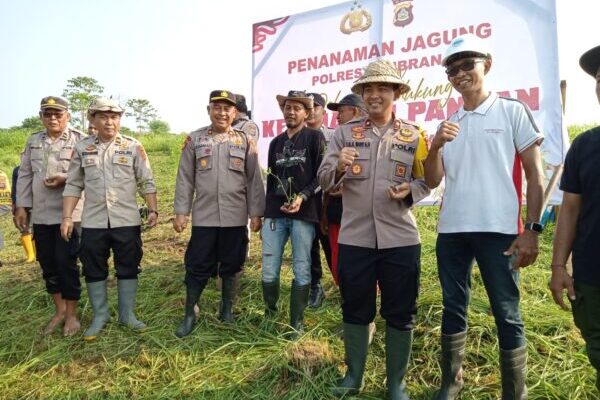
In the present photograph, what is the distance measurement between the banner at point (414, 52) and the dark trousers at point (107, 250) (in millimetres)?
2030

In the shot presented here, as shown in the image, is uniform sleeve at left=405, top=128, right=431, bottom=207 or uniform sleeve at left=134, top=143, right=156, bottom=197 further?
uniform sleeve at left=134, top=143, right=156, bottom=197

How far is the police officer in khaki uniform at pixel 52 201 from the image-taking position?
366 centimetres

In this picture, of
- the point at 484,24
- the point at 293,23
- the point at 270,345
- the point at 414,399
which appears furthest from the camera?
the point at 293,23

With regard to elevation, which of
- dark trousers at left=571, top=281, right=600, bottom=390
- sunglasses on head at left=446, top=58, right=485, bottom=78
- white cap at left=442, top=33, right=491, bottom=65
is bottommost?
dark trousers at left=571, top=281, right=600, bottom=390

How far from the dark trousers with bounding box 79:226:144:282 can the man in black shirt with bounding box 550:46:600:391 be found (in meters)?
2.93

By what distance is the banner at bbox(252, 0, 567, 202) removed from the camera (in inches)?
145

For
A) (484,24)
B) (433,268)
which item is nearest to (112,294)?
(433,268)

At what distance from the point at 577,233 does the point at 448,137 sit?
2.20ft

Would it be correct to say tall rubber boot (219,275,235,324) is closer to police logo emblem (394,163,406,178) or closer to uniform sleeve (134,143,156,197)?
uniform sleeve (134,143,156,197)

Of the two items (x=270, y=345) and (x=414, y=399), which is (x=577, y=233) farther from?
(x=270, y=345)

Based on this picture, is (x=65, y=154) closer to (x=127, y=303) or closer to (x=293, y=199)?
(x=127, y=303)

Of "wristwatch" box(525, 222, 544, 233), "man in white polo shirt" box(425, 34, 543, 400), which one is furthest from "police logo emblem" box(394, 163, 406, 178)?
"wristwatch" box(525, 222, 544, 233)

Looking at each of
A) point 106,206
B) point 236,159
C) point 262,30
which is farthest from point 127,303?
point 262,30

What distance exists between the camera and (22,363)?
3.20 m
